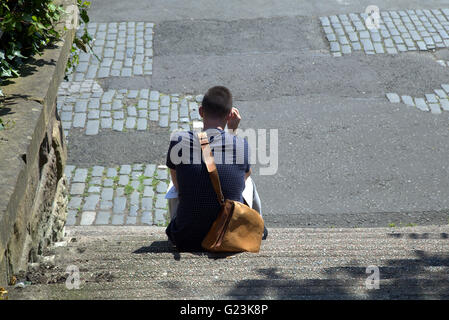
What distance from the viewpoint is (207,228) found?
4566 millimetres

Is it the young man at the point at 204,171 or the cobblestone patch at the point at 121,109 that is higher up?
the young man at the point at 204,171

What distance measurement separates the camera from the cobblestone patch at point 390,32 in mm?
10188

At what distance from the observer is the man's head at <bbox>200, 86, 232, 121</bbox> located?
4.67 meters

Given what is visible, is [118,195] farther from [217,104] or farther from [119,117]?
[217,104]

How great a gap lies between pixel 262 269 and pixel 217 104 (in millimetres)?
1355

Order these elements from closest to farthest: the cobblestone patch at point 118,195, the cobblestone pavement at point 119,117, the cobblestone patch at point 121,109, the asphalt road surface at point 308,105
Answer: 1. the cobblestone patch at point 118,195
2. the cobblestone pavement at point 119,117
3. the asphalt road surface at point 308,105
4. the cobblestone patch at point 121,109

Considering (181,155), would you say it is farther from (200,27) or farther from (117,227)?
(200,27)

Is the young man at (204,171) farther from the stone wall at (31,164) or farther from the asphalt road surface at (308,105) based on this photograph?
the asphalt road surface at (308,105)

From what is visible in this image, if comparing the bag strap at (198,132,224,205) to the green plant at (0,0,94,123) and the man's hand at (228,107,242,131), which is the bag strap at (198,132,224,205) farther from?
the green plant at (0,0,94,123)

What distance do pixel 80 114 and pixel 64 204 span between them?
2878 mm

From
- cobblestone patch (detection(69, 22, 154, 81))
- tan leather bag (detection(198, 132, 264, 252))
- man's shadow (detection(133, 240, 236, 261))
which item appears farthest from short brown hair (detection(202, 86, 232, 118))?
cobblestone patch (detection(69, 22, 154, 81))

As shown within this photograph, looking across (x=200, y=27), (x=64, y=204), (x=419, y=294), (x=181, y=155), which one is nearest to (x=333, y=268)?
(x=419, y=294)

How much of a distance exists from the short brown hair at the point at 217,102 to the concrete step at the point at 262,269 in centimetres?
108

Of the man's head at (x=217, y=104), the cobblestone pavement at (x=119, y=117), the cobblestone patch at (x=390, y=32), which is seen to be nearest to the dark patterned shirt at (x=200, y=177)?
the man's head at (x=217, y=104)
